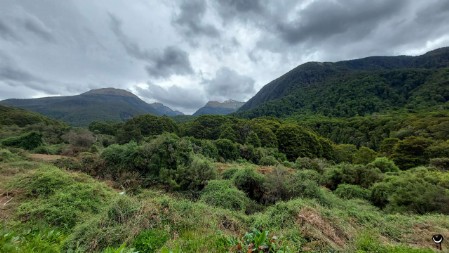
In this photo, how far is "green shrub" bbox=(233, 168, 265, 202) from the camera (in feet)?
40.6

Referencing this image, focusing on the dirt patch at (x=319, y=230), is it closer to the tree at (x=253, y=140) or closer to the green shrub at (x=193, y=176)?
the green shrub at (x=193, y=176)

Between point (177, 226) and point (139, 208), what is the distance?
39.9 inches

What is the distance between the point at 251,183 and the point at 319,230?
7081 mm

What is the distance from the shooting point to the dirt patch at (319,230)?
541 cm

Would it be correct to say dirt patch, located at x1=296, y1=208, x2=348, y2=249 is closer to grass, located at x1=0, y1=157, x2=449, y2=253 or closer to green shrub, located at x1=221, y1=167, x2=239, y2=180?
grass, located at x1=0, y1=157, x2=449, y2=253

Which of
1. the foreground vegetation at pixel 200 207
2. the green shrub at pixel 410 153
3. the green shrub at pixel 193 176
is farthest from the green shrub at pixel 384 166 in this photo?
the green shrub at pixel 193 176

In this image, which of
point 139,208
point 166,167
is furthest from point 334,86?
point 139,208

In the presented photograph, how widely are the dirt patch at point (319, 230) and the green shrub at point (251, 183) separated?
19.9ft

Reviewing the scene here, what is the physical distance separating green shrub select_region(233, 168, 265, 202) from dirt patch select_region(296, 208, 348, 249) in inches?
239

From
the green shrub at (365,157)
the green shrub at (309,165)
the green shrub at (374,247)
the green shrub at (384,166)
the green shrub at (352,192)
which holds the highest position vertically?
the green shrub at (374,247)

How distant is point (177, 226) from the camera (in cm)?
575

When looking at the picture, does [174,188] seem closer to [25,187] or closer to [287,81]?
[25,187]

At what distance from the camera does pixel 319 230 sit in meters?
5.66

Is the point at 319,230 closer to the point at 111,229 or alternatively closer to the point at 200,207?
the point at 200,207
